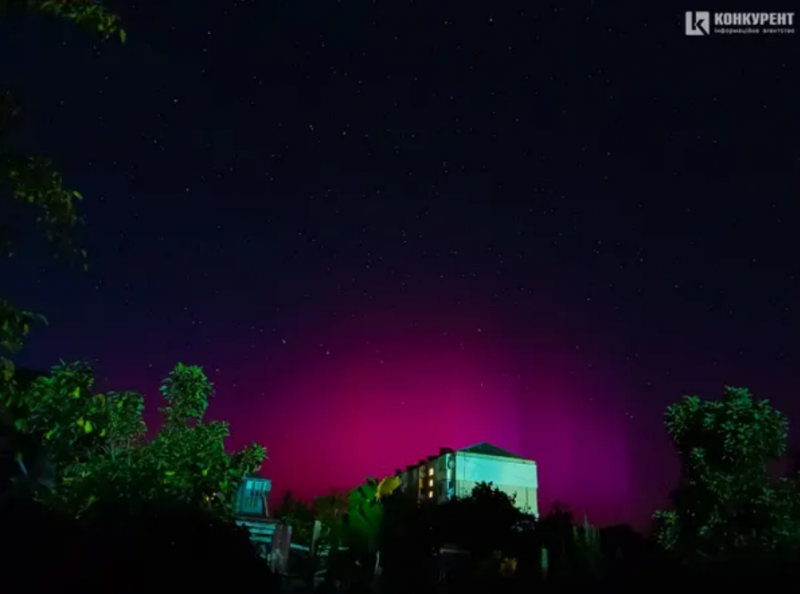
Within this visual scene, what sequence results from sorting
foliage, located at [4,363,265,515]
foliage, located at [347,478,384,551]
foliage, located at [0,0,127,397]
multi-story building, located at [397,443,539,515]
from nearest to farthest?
foliage, located at [0,0,127,397]
foliage, located at [4,363,265,515]
foliage, located at [347,478,384,551]
multi-story building, located at [397,443,539,515]

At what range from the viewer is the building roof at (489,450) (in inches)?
3588

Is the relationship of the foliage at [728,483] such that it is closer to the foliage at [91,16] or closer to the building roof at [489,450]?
the foliage at [91,16]

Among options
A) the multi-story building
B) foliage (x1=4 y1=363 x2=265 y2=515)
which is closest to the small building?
foliage (x1=4 y1=363 x2=265 y2=515)

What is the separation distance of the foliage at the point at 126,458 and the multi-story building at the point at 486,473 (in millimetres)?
76128

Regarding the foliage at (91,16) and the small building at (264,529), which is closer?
the foliage at (91,16)

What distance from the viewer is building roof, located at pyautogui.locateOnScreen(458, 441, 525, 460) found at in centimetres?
9113

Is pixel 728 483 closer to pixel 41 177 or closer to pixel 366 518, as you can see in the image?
pixel 366 518

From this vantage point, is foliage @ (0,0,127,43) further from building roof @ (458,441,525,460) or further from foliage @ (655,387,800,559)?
building roof @ (458,441,525,460)

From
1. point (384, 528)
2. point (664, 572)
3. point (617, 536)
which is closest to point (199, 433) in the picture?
point (664, 572)

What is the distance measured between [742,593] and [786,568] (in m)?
0.70

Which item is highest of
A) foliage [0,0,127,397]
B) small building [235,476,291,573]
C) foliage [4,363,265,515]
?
foliage [0,0,127,397]

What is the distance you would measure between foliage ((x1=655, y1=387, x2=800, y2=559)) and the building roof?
62.7 meters

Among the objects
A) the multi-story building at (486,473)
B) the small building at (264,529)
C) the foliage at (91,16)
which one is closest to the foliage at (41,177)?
the foliage at (91,16)

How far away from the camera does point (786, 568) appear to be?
9.70 m
